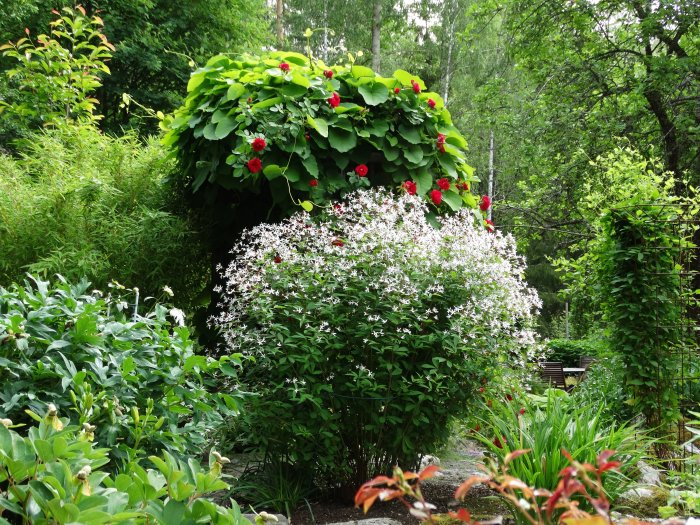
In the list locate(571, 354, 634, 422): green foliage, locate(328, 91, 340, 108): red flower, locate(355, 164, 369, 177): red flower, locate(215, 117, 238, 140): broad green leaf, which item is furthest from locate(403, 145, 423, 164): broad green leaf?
locate(571, 354, 634, 422): green foliage

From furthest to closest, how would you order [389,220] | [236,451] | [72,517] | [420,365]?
[236,451]
[389,220]
[420,365]
[72,517]

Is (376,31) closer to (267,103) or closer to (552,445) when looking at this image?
(267,103)

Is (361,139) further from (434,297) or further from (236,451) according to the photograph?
(236,451)

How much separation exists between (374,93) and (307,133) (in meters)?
0.48

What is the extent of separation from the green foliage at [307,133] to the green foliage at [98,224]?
333 mm

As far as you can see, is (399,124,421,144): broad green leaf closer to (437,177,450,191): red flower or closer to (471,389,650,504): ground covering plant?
(437,177,450,191): red flower

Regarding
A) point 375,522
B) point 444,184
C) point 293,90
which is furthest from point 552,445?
point 293,90

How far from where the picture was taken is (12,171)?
402cm

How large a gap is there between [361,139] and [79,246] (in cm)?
172

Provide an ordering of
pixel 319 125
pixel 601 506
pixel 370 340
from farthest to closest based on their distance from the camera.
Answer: pixel 319 125, pixel 370 340, pixel 601 506

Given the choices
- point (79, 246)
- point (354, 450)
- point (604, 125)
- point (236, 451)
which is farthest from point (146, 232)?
point (604, 125)

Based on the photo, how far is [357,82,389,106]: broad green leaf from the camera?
3.61 m

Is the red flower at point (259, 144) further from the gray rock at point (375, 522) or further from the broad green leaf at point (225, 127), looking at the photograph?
the gray rock at point (375, 522)

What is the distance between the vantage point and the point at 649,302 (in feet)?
13.3
